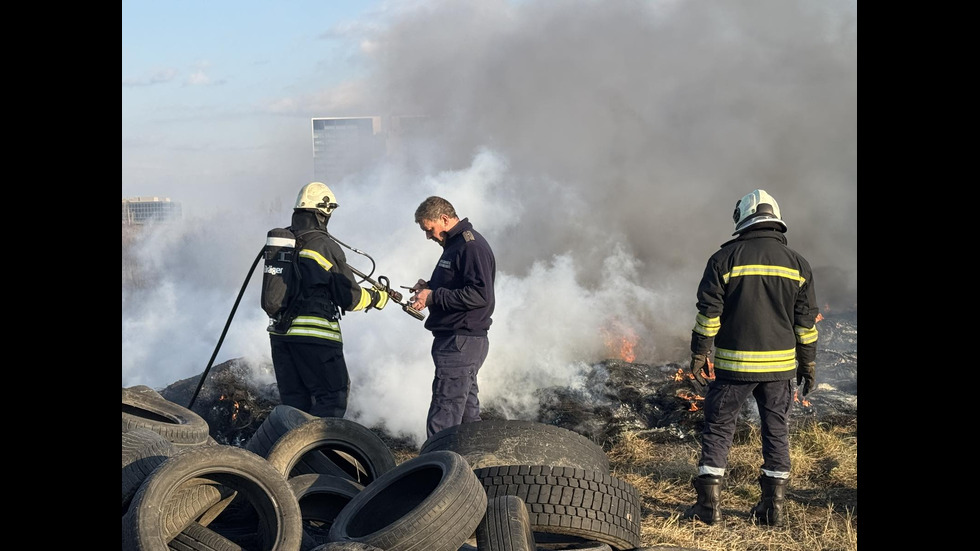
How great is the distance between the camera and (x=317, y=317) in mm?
6445

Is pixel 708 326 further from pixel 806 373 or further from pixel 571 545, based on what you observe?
pixel 571 545

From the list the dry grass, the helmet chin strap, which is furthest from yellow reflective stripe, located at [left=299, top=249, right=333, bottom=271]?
the dry grass

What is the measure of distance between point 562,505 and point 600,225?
12660mm

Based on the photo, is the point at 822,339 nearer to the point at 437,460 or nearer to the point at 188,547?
the point at 437,460

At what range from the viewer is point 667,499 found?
6.18 meters

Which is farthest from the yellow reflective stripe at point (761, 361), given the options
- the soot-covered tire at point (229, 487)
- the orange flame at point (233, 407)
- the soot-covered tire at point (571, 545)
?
the orange flame at point (233, 407)

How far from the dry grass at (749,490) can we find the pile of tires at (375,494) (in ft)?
2.54

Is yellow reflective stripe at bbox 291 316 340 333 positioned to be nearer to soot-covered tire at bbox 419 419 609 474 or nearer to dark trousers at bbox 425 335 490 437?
dark trousers at bbox 425 335 490 437

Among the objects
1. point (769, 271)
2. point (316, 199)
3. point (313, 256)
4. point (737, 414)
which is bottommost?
point (737, 414)

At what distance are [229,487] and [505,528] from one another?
1.47m

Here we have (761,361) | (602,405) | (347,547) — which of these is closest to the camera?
(347,547)

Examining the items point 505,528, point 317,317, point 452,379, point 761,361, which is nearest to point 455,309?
point 452,379
